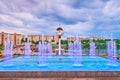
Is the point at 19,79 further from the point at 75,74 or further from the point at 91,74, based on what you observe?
the point at 91,74

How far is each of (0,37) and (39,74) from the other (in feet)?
162

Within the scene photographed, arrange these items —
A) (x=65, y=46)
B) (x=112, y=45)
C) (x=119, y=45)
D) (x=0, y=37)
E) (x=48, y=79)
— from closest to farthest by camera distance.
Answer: (x=48, y=79) < (x=112, y=45) < (x=119, y=45) < (x=65, y=46) < (x=0, y=37)

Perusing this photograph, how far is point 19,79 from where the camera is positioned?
21.6 feet

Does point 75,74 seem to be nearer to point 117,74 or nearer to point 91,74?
point 91,74

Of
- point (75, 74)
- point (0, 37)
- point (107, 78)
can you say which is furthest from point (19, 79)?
point (0, 37)

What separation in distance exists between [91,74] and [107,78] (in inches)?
19.0

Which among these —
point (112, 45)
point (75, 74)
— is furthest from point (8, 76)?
point (112, 45)

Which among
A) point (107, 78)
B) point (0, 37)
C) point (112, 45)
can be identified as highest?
point (0, 37)

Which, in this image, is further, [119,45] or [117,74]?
[119,45]

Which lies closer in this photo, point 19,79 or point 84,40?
point 19,79

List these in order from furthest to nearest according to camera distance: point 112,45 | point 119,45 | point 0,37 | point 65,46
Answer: point 0,37 → point 65,46 → point 119,45 → point 112,45

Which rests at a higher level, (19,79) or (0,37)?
(0,37)

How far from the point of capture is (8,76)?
262 inches

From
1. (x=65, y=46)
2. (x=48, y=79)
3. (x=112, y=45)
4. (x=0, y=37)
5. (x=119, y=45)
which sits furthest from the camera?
(x=0, y=37)
